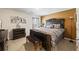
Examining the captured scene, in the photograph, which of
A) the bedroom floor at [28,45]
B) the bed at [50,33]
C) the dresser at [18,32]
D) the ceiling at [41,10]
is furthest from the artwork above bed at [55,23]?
the dresser at [18,32]

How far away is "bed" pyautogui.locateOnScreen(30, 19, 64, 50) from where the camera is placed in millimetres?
1946

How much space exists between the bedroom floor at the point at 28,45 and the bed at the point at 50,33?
88 millimetres

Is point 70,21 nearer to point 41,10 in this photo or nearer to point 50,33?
point 50,33

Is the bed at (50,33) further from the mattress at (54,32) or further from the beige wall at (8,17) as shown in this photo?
the beige wall at (8,17)

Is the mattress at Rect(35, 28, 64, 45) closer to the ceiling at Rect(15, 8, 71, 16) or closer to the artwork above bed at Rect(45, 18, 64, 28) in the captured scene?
the artwork above bed at Rect(45, 18, 64, 28)

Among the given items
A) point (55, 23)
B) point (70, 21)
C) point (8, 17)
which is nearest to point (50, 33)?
point (55, 23)

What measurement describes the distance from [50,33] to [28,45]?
0.45 metres

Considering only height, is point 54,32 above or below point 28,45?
above

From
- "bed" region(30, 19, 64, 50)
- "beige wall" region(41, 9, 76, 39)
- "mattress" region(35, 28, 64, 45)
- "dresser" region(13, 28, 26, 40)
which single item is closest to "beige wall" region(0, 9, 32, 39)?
"dresser" region(13, 28, 26, 40)

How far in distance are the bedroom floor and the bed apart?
88 millimetres

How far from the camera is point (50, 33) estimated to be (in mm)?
1956

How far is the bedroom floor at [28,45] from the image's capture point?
1.93 meters
